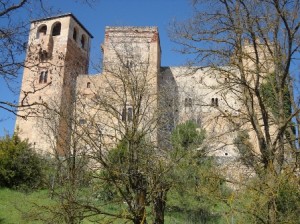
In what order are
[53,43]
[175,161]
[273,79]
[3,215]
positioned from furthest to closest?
1. [53,43]
2. [3,215]
3. [273,79]
4. [175,161]

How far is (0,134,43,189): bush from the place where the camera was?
61.6 ft

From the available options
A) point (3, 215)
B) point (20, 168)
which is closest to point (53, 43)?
point (20, 168)

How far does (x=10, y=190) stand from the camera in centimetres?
1845

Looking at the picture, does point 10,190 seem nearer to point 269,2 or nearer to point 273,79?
point 273,79

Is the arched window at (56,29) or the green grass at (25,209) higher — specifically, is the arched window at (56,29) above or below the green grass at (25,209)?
above

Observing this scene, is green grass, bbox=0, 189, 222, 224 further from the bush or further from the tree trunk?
the tree trunk

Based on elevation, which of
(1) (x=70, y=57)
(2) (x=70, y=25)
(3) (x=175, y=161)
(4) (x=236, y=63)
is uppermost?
Answer: (2) (x=70, y=25)

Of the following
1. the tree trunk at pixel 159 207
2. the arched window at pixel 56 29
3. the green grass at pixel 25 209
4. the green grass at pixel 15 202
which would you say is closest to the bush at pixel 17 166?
the green grass at pixel 15 202

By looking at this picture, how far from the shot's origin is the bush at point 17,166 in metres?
18.8

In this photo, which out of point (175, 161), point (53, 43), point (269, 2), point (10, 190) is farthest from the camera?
point (53, 43)

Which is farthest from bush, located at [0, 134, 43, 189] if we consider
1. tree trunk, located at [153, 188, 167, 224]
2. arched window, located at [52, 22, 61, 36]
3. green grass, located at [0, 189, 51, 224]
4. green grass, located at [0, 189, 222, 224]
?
arched window, located at [52, 22, 61, 36]

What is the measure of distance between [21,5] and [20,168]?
13.9m

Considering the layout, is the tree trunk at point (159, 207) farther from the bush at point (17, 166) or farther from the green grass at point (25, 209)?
the bush at point (17, 166)

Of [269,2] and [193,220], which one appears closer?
[269,2]
